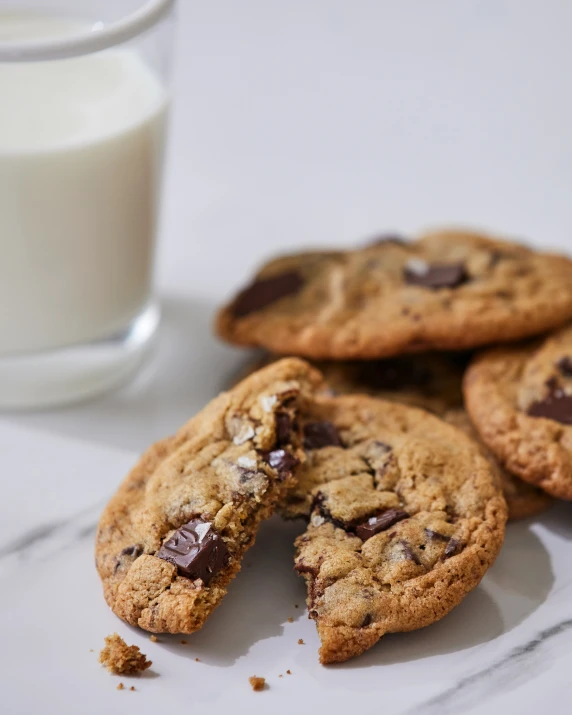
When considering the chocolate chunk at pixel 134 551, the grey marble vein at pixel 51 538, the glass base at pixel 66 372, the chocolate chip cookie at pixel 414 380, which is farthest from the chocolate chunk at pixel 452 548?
the glass base at pixel 66 372

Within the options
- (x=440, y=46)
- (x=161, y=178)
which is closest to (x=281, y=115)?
(x=440, y=46)

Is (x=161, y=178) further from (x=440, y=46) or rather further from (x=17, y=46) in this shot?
(x=440, y=46)

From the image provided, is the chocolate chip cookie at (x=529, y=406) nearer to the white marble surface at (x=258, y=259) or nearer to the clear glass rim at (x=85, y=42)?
the white marble surface at (x=258, y=259)

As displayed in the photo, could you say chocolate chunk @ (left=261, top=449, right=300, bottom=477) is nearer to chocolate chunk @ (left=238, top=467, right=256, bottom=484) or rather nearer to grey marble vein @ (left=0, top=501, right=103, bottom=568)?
chocolate chunk @ (left=238, top=467, right=256, bottom=484)

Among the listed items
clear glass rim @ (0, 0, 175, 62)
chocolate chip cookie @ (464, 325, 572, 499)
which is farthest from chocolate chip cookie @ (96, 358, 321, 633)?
clear glass rim @ (0, 0, 175, 62)

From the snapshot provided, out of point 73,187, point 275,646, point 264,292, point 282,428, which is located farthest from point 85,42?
point 275,646

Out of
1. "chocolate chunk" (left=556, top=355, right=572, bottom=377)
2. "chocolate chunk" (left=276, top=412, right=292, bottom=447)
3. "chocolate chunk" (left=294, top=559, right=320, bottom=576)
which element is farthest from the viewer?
"chocolate chunk" (left=556, top=355, right=572, bottom=377)
